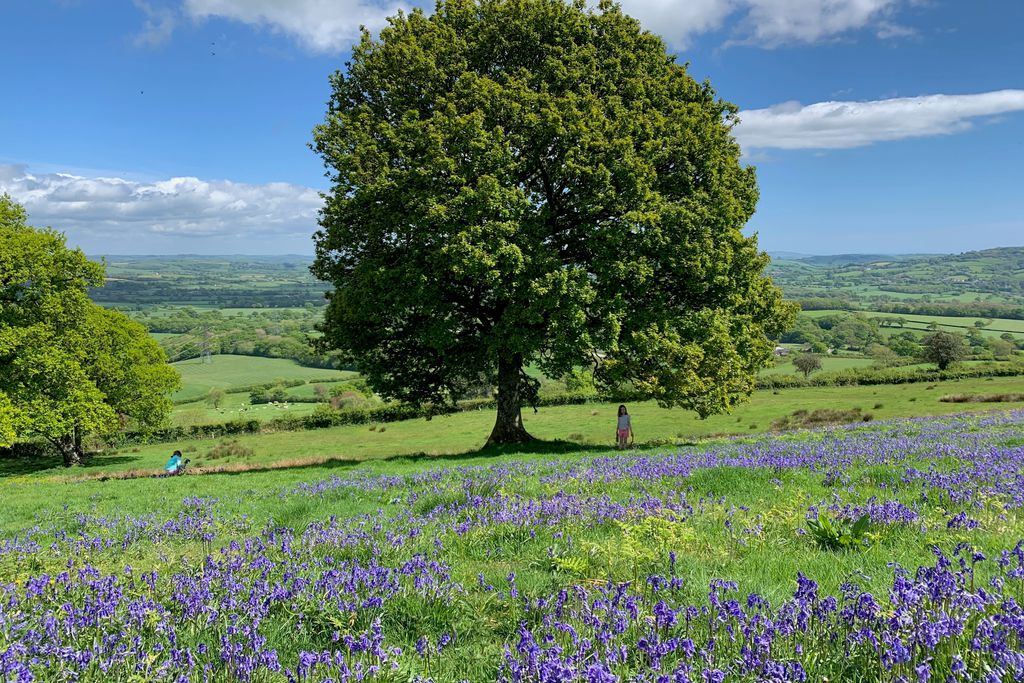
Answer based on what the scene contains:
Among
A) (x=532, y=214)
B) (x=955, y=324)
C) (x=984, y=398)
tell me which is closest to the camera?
(x=532, y=214)

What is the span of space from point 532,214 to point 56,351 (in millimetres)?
34572

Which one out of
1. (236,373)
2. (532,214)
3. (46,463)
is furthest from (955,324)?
(46,463)

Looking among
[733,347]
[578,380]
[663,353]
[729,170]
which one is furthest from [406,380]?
[729,170]

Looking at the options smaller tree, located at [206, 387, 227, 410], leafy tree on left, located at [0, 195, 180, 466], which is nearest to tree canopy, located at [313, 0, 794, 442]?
leafy tree on left, located at [0, 195, 180, 466]

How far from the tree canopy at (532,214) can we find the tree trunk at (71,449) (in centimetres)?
3045

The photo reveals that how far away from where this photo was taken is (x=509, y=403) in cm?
2984

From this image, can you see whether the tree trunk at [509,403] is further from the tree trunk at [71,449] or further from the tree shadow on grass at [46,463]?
the tree trunk at [71,449]

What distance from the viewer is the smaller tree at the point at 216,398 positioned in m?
96.4

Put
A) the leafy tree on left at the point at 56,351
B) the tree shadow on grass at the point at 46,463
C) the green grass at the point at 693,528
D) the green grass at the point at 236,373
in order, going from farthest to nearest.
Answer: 1. the green grass at the point at 236,373
2. the tree shadow on grass at the point at 46,463
3. the leafy tree on left at the point at 56,351
4. the green grass at the point at 693,528

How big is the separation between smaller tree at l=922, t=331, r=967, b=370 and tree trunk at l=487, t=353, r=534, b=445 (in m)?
70.5

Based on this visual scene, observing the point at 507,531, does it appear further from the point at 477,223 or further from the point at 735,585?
the point at 477,223

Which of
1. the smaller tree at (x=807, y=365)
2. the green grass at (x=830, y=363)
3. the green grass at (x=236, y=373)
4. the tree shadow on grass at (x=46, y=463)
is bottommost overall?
the green grass at (x=236, y=373)

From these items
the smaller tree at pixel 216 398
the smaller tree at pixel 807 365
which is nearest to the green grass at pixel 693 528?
the smaller tree at pixel 807 365

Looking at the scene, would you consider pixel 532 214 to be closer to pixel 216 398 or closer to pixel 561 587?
pixel 561 587
